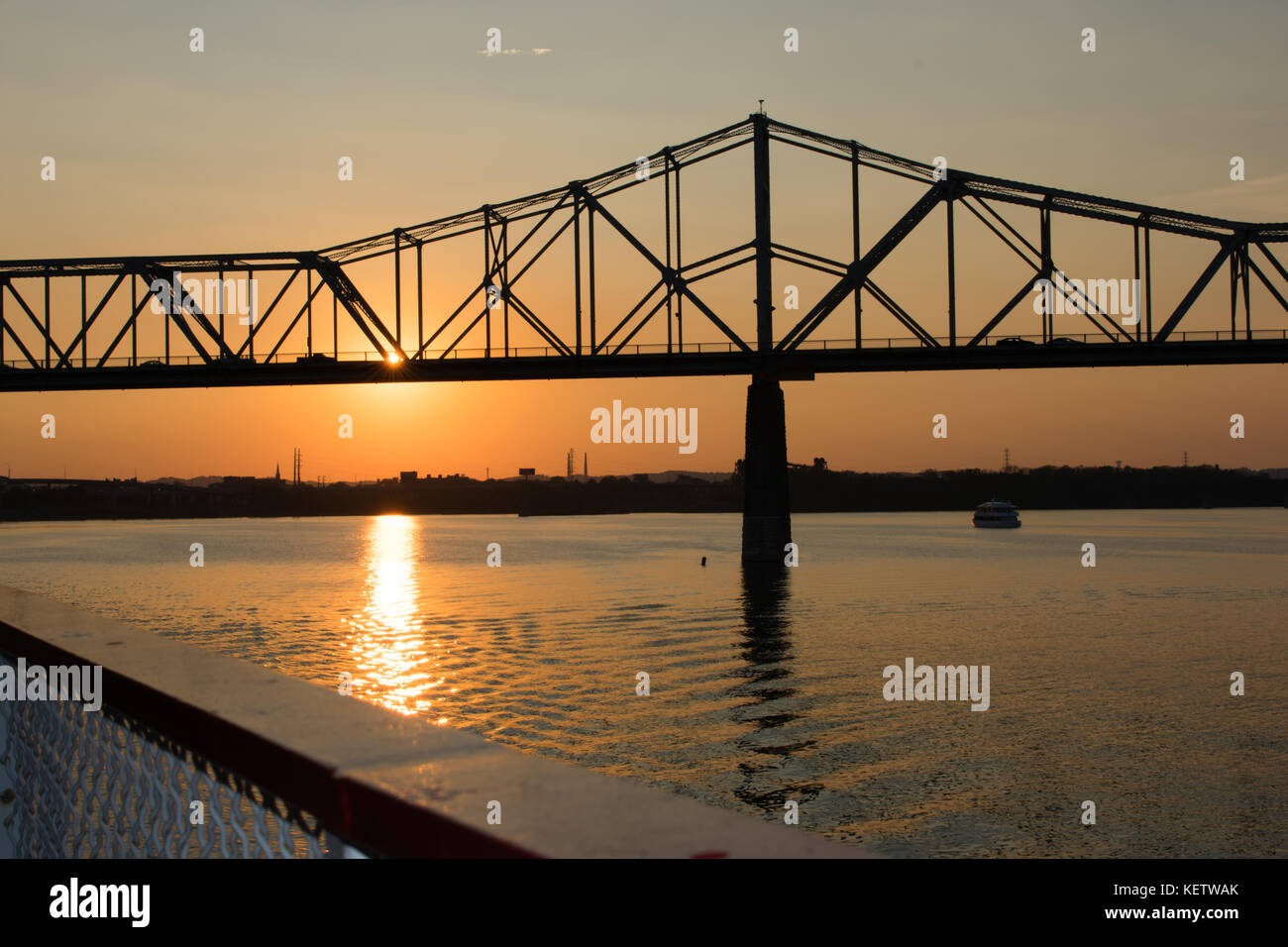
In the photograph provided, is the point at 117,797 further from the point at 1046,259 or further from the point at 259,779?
the point at 1046,259

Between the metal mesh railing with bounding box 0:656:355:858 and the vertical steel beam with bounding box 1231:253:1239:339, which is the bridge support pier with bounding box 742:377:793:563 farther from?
the metal mesh railing with bounding box 0:656:355:858

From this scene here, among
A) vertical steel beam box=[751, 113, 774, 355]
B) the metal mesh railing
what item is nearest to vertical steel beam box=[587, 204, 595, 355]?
vertical steel beam box=[751, 113, 774, 355]

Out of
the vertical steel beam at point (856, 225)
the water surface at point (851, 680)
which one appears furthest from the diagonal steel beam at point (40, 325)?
the vertical steel beam at point (856, 225)

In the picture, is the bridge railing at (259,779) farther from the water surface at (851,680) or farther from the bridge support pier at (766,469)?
the bridge support pier at (766,469)

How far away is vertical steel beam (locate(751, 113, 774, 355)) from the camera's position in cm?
8450

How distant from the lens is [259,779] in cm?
289

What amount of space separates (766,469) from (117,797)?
248ft

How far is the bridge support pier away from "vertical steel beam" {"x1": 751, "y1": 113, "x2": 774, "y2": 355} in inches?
164

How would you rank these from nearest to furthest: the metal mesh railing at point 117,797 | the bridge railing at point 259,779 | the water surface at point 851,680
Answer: the bridge railing at point 259,779
the metal mesh railing at point 117,797
the water surface at point 851,680

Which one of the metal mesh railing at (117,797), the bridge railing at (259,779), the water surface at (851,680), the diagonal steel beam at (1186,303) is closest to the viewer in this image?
the bridge railing at (259,779)

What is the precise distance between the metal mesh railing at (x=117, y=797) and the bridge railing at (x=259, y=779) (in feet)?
0.03

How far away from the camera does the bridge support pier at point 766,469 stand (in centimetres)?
7938
